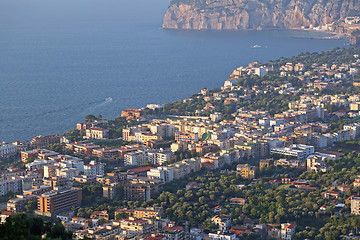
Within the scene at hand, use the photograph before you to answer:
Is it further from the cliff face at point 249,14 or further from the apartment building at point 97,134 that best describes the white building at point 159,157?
the cliff face at point 249,14

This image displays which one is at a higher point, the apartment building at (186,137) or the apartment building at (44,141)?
the apartment building at (186,137)

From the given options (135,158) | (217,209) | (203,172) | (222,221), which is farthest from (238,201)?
(135,158)

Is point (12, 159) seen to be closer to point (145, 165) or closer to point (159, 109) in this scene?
point (145, 165)

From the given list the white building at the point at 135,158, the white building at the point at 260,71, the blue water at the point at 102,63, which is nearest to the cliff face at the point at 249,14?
the blue water at the point at 102,63

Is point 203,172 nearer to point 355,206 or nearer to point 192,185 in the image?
point 192,185

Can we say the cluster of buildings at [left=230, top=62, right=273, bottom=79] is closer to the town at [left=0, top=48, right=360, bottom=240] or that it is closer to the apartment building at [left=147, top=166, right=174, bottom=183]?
the town at [left=0, top=48, right=360, bottom=240]

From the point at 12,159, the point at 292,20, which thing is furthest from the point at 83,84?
the point at 292,20

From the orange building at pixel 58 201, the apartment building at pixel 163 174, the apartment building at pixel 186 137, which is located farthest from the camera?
the apartment building at pixel 186 137
